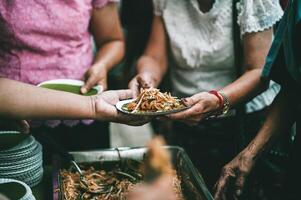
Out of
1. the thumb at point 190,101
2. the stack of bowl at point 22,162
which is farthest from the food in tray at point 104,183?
the thumb at point 190,101

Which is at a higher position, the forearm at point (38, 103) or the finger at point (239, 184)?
the forearm at point (38, 103)

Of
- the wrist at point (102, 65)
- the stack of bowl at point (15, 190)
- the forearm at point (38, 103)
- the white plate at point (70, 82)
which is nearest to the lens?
the stack of bowl at point (15, 190)

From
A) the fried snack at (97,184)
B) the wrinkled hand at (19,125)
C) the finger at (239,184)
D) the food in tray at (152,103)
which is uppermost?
the food in tray at (152,103)

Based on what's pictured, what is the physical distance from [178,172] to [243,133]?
65cm

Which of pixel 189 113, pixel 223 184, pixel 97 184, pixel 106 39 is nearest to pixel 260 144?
pixel 223 184

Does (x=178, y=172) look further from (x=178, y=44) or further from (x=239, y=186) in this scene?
(x=178, y=44)

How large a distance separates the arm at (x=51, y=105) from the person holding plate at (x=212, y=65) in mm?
333

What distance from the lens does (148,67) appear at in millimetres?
2812

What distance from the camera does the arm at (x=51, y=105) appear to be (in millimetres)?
1979

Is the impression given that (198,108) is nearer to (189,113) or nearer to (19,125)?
(189,113)

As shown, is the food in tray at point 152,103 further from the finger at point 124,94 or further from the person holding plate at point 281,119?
the person holding plate at point 281,119

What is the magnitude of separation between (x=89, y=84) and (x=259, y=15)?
1.10 metres

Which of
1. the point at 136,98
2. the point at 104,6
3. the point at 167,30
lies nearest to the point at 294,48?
the point at 136,98

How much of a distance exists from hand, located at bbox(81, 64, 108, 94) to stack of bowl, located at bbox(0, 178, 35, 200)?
2.62 ft
